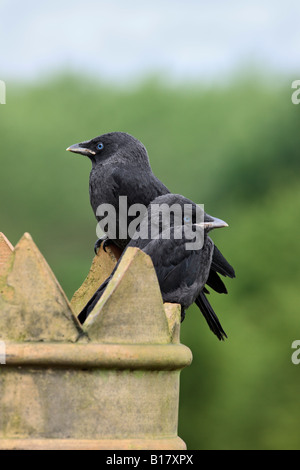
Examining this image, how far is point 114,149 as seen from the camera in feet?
18.5

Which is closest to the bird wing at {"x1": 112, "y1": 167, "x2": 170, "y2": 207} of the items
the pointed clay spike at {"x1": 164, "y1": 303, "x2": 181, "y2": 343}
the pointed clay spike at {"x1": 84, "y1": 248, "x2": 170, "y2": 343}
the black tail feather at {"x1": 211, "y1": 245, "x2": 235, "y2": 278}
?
the black tail feather at {"x1": 211, "y1": 245, "x2": 235, "y2": 278}

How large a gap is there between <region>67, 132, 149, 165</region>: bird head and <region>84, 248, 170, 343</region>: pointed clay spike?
213cm

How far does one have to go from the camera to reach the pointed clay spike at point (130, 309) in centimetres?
344

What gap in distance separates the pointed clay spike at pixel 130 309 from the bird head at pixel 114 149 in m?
2.13

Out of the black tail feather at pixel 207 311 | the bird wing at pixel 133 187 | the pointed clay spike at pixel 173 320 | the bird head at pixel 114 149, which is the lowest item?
the black tail feather at pixel 207 311

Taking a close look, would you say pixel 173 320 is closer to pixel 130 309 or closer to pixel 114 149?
pixel 130 309

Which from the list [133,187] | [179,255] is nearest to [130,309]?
[179,255]

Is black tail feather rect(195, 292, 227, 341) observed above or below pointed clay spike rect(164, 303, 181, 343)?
below

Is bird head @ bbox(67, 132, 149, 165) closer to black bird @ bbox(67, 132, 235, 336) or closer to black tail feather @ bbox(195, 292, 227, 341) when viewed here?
black bird @ bbox(67, 132, 235, 336)

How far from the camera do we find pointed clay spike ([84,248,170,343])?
344 cm

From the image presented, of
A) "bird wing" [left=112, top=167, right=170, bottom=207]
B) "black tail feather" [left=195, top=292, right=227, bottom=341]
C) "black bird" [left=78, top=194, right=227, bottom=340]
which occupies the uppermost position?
"bird wing" [left=112, top=167, right=170, bottom=207]

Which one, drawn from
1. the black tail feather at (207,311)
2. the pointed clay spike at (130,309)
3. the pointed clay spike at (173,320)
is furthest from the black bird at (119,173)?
the pointed clay spike at (130,309)

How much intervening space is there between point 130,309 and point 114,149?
2337 millimetres

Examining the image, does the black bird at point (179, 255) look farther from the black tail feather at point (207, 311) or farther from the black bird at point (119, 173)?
the black bird at point (119, 173)
